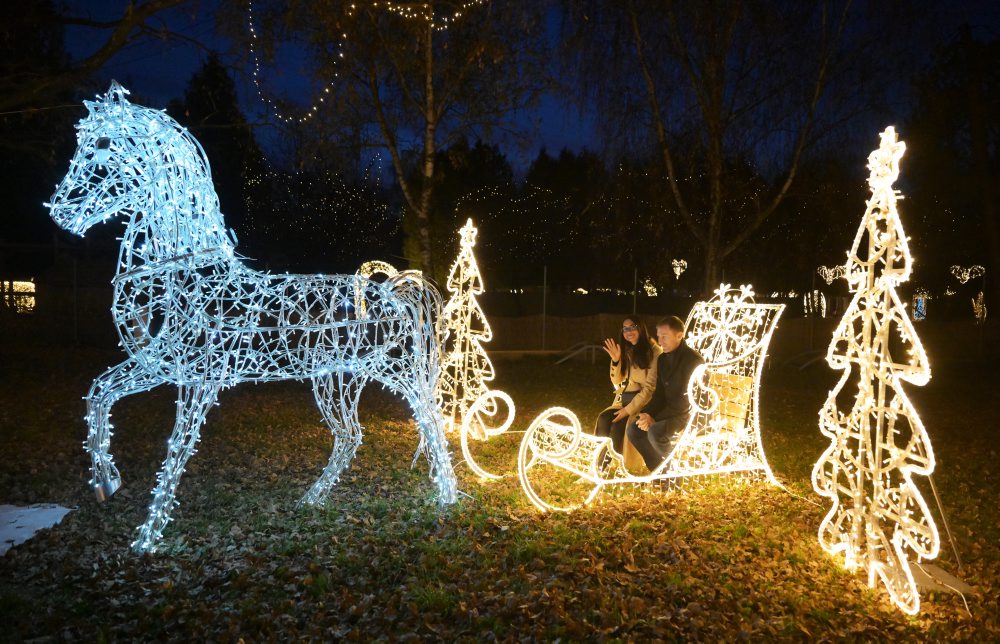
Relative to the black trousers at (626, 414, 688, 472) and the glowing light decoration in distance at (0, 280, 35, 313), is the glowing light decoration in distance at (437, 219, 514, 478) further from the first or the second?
the glowing light decoration in distance at (0, 280, 35, 313)

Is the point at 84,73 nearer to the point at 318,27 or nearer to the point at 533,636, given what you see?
the point at 318,27

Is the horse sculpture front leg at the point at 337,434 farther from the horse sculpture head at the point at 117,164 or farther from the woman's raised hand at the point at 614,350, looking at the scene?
the woman's raised hand at the point at 614,350

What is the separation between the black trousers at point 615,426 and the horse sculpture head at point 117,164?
3.77 m

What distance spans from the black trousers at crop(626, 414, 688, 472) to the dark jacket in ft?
0.20

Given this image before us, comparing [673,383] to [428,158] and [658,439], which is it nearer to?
[658,439]

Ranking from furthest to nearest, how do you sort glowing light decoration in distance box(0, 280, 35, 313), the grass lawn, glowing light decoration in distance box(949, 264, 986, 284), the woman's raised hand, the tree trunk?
glowing light decoration in distance box(949, 264, 986, 284) < glowing light decoration in distance box(0, 280, 35, 313) < the tree trunk < the woman's raised hand < the grass lawn

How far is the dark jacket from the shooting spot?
18.1 ft

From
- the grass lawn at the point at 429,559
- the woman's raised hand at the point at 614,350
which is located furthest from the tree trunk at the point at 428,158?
the woman's raised hand at the point at 614,350

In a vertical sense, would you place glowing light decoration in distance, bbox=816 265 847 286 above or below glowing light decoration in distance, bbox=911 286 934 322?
above

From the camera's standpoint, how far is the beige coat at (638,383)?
5.71 m

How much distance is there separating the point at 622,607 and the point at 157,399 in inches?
331

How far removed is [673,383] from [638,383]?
18.1 inches

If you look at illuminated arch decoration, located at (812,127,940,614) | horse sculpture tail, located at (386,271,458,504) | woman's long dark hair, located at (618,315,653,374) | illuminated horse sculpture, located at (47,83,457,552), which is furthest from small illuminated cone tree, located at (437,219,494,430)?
illuminated arch decoration, located at (812,127,940,614)

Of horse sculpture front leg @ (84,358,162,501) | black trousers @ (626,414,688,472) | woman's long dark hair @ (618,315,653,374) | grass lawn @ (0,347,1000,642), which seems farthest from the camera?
woman's long dark hair @ (618,315,653,374)
